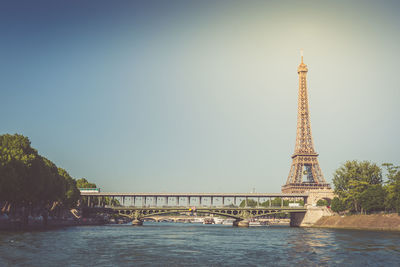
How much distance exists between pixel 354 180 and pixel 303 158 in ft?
191

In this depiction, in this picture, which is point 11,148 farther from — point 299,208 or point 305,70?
point 305,70

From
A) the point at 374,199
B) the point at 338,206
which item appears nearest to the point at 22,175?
the point at 374,199

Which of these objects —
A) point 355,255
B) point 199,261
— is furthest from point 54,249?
point 355,255

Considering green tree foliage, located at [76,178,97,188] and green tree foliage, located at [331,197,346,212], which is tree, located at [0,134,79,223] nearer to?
green tree foliage, located at [76,178,97,188]

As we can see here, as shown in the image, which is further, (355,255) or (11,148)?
(11,148)

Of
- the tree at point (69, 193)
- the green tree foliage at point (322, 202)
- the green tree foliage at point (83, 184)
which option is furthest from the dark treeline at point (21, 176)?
the green tree foliage at point (322, 202)

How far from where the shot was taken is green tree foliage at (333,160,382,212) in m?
105

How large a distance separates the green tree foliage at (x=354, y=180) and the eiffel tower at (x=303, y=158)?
38.5 m

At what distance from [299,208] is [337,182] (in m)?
18.3

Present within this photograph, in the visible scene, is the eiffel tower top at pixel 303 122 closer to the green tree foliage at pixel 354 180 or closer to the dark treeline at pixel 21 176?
the green tree foliage at pixel 354 180

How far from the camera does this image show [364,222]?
3499 inches

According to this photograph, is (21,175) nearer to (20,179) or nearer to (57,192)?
(20,179)

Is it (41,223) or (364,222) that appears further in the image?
(41,223)

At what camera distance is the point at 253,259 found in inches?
1357
